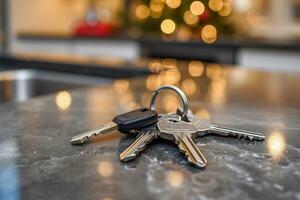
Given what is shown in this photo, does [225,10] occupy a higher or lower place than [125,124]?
higher

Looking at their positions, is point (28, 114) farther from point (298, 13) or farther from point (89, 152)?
point (298, 13)

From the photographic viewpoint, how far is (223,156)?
1.57 feet

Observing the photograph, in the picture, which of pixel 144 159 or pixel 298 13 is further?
pixel 298 13

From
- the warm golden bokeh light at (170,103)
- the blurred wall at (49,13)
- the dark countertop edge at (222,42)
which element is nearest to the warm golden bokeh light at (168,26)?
the dark countertop edge at (222,42)

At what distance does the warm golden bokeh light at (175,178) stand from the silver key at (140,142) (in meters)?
0.06

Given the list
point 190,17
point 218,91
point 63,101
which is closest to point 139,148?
point 63,101

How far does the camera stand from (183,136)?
507mm

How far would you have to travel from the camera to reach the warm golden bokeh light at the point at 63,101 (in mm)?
772

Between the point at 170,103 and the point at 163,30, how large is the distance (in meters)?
2.19

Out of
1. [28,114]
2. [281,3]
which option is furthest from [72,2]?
[28,114]

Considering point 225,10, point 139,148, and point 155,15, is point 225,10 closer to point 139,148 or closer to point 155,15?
point 155,15

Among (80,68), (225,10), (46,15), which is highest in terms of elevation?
(225,10)

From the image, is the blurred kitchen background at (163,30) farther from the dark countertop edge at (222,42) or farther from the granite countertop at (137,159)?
the granite countertop at (137,159)

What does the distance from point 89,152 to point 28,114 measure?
252mm
